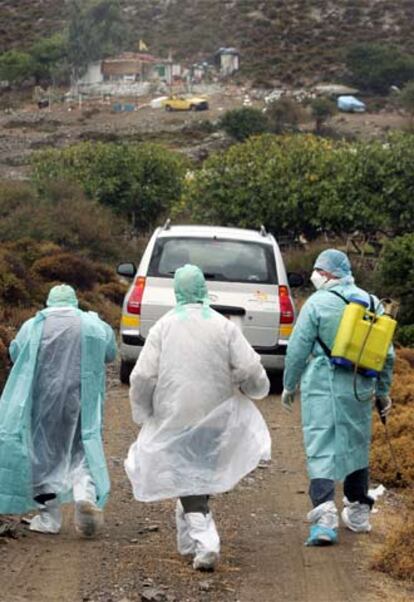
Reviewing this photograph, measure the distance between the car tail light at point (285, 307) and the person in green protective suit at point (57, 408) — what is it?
5.97m

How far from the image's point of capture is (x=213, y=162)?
136 ft

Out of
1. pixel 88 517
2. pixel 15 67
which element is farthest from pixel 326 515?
pixel 15 67

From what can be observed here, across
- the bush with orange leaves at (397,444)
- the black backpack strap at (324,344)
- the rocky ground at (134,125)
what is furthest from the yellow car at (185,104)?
the black backpack strap at (324,344)

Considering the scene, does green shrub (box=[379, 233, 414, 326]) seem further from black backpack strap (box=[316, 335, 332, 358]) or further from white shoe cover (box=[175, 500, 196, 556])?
white shoe cover (box=[175, 500, 196, 556])

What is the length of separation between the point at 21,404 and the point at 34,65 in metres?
110

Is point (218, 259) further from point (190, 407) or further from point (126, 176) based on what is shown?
point (126, 176)

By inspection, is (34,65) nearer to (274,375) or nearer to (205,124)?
(205,124)

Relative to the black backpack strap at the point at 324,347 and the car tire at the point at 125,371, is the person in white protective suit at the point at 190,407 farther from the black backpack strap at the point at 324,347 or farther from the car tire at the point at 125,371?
the car tire at the point at 125,371

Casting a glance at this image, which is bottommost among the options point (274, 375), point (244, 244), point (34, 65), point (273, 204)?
point (34, 65)

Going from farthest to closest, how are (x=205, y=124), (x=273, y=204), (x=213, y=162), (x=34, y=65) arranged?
(x=34, y=65), (x=205, y=124), (x=213, y=162), (x=273, y=204)

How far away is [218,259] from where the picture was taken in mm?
14664

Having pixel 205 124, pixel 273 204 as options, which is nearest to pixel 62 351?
pixel 273 204

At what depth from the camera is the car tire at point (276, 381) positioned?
48.3 ft

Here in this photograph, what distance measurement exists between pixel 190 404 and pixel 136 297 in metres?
6.42
